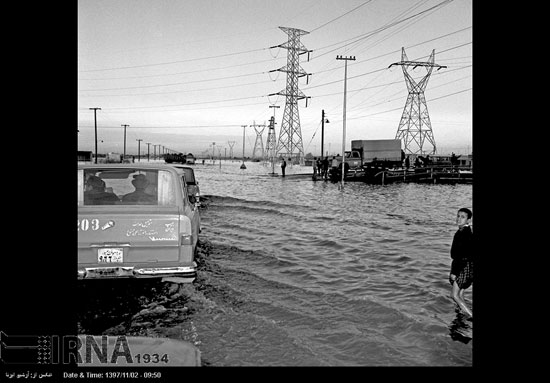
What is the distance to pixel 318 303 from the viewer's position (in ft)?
21.3

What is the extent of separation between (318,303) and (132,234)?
280 cm

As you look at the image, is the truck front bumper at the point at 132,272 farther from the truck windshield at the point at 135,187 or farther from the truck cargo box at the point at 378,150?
the truck cargo box at the point at 378,150

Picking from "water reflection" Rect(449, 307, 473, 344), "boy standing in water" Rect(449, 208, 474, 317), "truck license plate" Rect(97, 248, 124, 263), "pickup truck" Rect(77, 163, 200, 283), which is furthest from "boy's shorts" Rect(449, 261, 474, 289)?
"truck license plate" Rect(97, 248, 124, 263)

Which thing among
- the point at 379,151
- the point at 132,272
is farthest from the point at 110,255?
the point at 379,151

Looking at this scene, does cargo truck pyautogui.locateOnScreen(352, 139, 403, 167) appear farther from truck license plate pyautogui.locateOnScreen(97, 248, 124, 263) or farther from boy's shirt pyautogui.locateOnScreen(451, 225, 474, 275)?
truck license plate pyautogui.locateOnScreen(97, 248, 124, 263)

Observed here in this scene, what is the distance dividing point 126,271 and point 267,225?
9.03 metres

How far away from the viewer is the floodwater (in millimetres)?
4727

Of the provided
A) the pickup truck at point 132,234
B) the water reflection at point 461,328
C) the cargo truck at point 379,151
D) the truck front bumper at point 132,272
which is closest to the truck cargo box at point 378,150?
the cargo truck at point 379,151

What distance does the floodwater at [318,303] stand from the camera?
473 cm

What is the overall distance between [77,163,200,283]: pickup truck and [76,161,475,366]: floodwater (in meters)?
0.55

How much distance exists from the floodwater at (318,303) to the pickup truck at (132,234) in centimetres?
55
